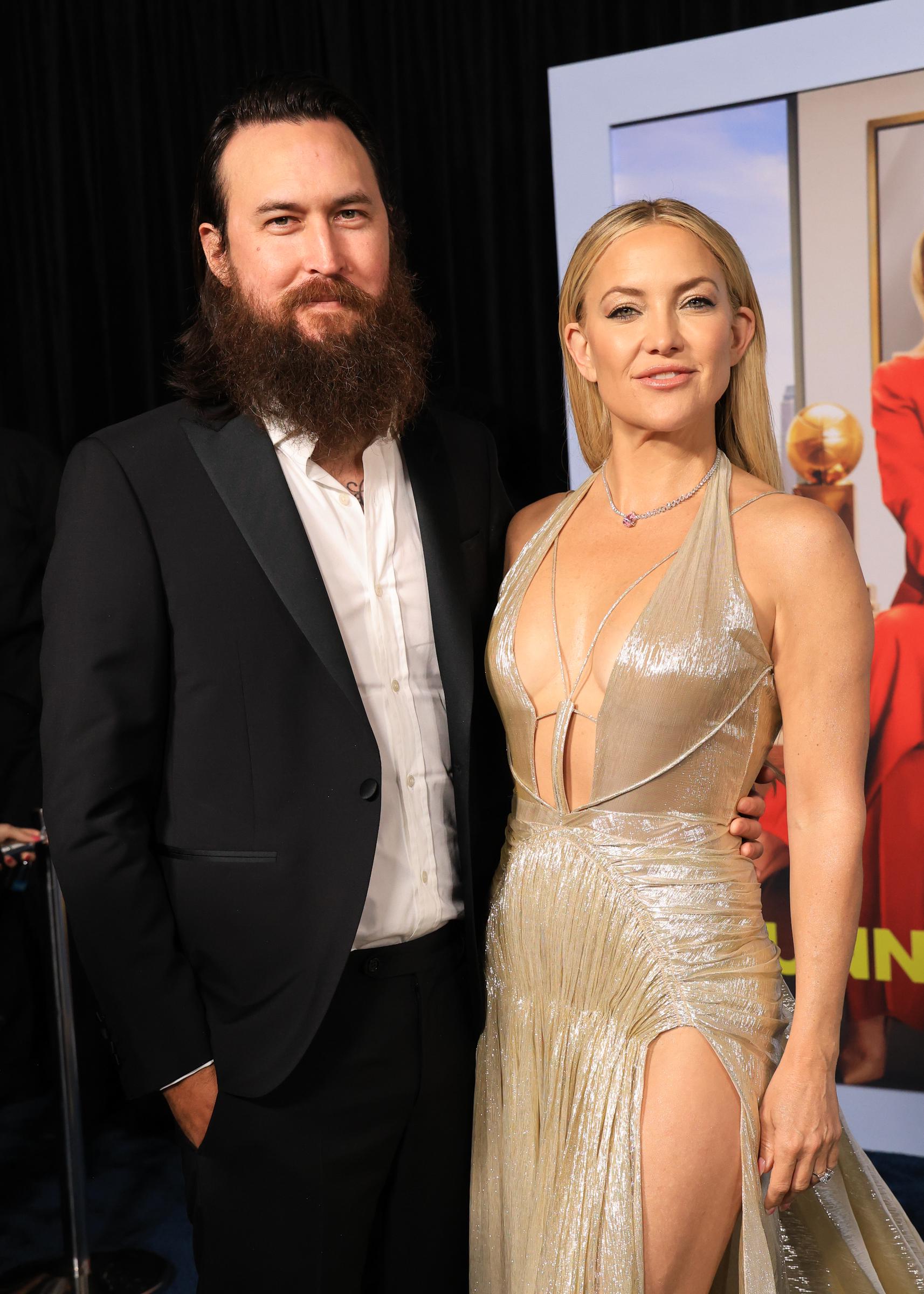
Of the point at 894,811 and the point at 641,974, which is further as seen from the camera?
the point at 894,811

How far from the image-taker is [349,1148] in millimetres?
1899

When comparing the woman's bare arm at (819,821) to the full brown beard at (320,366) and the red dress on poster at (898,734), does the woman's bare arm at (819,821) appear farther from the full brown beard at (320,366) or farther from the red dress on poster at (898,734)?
the red dress on poster at (898,734)

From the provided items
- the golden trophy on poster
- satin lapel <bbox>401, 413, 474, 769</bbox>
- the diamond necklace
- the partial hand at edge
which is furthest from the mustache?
the golden trophy on poster

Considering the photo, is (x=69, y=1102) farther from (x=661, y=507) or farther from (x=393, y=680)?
(x=661, y=507)

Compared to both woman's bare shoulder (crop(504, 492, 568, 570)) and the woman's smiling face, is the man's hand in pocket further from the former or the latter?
the woman's smiling face

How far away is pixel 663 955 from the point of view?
1.84 meters

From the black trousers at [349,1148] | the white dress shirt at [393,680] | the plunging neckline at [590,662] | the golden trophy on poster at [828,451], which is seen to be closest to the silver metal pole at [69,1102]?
the black trousers at [349,1148]

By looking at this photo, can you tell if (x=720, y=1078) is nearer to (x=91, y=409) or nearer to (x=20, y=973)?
(x=20, y=973)

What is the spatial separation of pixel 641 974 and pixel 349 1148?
0.51 meters

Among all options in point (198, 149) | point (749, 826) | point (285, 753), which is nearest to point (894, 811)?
point (749, 826)

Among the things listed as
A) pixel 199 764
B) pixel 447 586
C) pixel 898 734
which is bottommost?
pixel 898 734

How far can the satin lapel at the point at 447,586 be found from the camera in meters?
1.97

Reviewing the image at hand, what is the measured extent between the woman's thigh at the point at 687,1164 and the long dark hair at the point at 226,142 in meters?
1.24

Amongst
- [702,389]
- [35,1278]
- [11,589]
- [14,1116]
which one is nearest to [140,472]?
[702,389]
